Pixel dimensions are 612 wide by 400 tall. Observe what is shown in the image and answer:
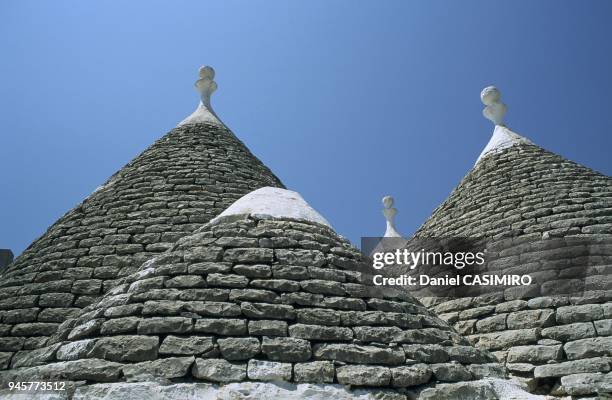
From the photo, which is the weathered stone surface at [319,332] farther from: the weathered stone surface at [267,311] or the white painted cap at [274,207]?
the white painted cap at [274,207]

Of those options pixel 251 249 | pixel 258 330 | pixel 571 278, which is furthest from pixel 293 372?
pixel 571 278

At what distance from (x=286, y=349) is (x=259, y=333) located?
0.22 m

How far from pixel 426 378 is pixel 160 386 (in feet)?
5.69

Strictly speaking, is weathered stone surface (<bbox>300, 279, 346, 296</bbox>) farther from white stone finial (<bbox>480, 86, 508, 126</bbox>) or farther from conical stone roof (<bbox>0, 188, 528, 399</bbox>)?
white stone finial (<bbox>480, 86, 508, 126</bbox>)

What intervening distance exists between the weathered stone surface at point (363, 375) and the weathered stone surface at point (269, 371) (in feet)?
1.10

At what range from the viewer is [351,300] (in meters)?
3.82

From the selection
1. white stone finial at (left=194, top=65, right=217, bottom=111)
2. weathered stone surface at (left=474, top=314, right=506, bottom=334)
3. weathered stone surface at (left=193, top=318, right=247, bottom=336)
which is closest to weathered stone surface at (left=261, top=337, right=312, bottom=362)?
weathered stone surface at (left=193, top=318, right=247, bottom=336)

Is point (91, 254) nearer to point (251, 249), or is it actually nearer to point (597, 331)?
point (251, 249)

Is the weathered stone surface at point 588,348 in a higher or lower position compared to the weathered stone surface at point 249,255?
lower

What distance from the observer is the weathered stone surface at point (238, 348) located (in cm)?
319

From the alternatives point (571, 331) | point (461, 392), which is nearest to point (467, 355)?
point (461, 392)

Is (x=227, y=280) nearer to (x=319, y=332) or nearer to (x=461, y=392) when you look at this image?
(x=319, y=332)

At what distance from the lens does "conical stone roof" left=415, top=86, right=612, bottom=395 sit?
491 cm

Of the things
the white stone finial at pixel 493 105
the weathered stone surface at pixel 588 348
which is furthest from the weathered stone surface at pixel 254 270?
the white stone finial at pixel 493 105
